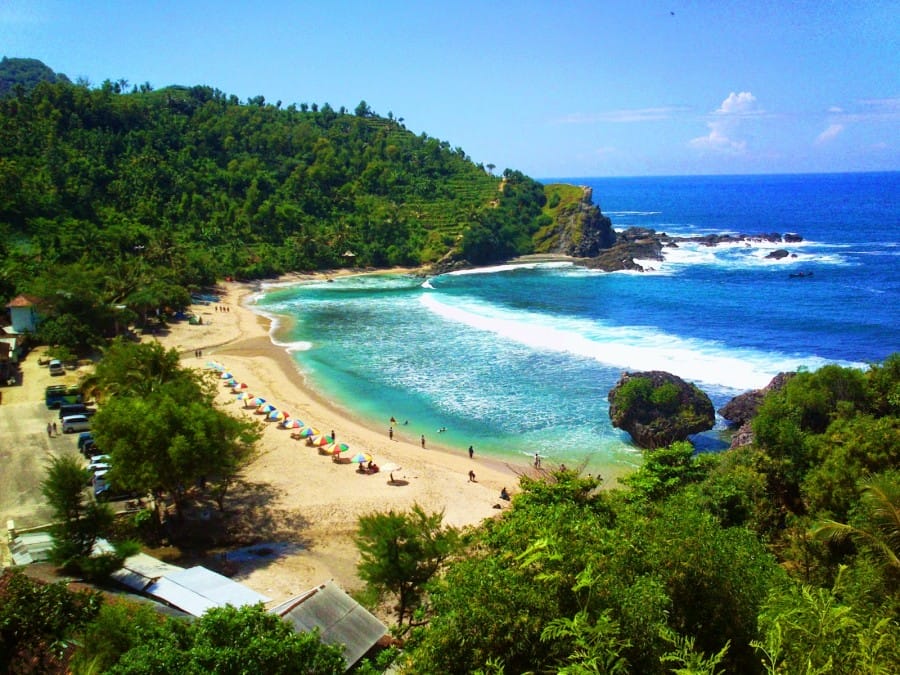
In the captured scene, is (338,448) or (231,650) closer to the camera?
(231,650)

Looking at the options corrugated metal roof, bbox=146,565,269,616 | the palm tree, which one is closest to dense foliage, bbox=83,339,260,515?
corrugated metal roof, bbox=146,565,269,616

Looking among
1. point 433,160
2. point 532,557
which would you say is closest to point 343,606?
point 532,557

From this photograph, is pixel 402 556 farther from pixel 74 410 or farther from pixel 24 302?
pixel 24 302

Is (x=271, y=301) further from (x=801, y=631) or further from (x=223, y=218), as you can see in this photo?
(x=801, y=631)

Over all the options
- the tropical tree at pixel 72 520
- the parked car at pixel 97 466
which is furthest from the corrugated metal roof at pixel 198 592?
the parked car at pixel 97 466

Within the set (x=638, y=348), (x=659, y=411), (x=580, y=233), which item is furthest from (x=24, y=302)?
(x=580, y=233)

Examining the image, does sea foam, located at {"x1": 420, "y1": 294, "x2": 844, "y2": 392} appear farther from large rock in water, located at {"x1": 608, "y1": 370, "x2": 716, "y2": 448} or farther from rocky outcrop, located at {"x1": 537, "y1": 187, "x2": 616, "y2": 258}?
rocky outcrop, located at {"x1": 537, "y1": 187, "x2": 616, "y2": 258}
